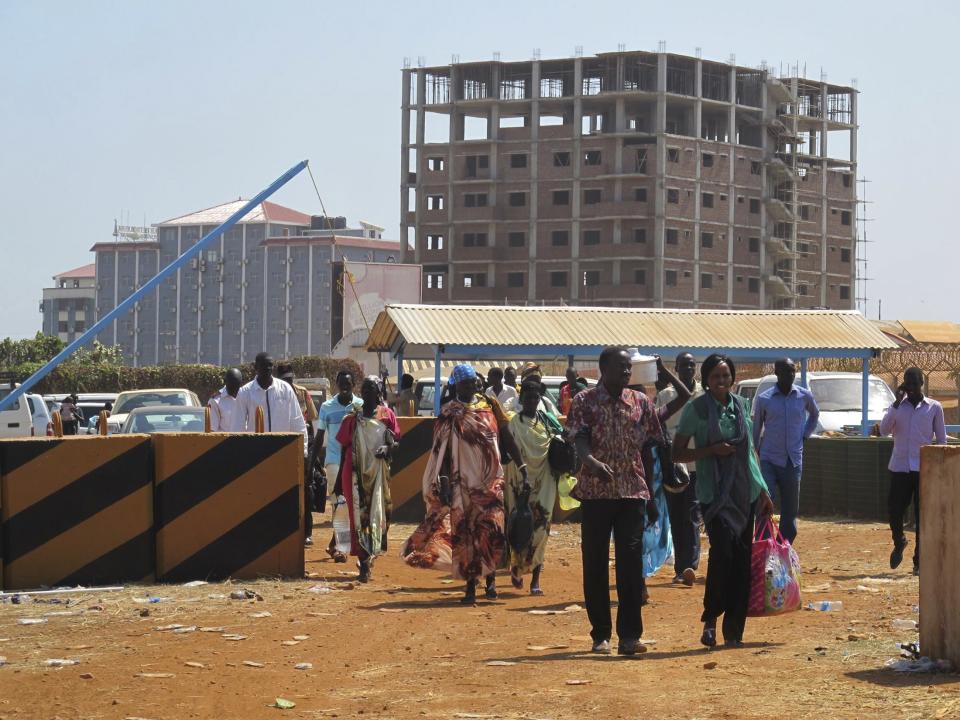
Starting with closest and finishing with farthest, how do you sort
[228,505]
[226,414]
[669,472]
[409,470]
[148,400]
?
[669,472] → [228,505] → [226,414] → [409,470] → [148,400]

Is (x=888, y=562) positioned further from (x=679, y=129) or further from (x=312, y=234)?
(x=312, y=234)

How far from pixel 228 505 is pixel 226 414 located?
7.51 feet

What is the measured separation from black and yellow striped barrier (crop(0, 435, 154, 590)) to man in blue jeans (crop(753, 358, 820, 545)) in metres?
4.84

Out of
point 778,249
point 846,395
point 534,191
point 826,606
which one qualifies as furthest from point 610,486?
point 778,249

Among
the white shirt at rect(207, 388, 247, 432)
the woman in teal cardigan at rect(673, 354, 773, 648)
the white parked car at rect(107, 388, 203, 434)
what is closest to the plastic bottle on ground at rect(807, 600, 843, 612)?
the woman in teal cardigan at rect(673, 354, 773, 648)

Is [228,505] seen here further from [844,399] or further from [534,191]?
[534,191]

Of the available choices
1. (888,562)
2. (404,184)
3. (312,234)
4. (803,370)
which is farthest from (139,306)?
(888,562)

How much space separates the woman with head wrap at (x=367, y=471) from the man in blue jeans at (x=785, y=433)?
2.99 m

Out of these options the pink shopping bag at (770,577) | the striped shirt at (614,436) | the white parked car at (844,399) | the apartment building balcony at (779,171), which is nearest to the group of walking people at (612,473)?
the striped shirt at (614,436)

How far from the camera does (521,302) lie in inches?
4205

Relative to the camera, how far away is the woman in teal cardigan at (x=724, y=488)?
9.15 m

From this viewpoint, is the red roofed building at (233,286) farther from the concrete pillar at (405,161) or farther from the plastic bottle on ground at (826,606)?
the plastic bottle on ground at (826,606)

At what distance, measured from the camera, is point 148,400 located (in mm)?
30484

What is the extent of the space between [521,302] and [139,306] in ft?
234
